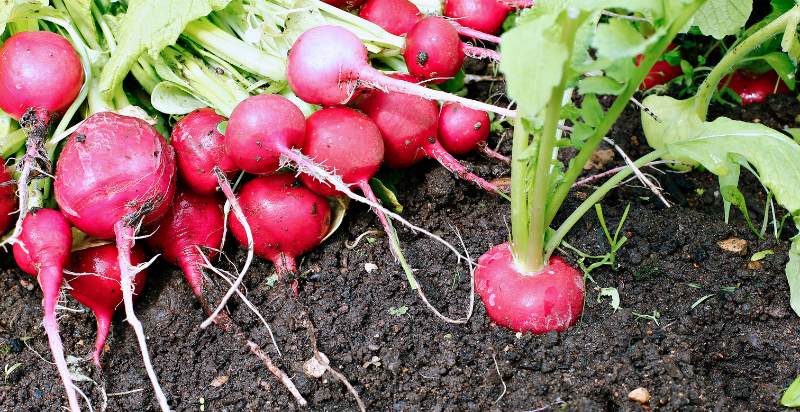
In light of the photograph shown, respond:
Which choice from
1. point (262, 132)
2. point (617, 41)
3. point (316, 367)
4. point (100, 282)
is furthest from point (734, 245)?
point (100, 282)

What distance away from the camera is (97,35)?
2295mm

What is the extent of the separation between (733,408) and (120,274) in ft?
5.24

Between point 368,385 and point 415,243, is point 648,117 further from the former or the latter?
point 368,385

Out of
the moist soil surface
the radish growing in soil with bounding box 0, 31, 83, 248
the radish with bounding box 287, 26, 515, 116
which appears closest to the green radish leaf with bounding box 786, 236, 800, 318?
the moist soil surface

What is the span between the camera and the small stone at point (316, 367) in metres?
1.88

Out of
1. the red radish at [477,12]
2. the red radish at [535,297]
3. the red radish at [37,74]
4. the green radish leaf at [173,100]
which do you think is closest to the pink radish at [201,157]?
the green radish leaf at [173,100]

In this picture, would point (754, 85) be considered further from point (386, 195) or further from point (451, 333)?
point (451, 333)

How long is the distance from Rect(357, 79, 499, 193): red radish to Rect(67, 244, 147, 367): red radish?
80cm

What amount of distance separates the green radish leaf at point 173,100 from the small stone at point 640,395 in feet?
4.73

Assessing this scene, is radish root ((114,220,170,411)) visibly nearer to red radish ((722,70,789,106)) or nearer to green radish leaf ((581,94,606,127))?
green radish leaf ((581,94,606,127))

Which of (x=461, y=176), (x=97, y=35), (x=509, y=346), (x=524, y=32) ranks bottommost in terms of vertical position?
(x=509, y=346)

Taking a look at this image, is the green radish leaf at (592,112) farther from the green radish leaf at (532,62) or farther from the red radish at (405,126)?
the red radish at (405,126)

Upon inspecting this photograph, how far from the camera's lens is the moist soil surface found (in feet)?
5.94

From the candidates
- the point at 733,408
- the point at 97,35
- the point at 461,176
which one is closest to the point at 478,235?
the point at 461,176
